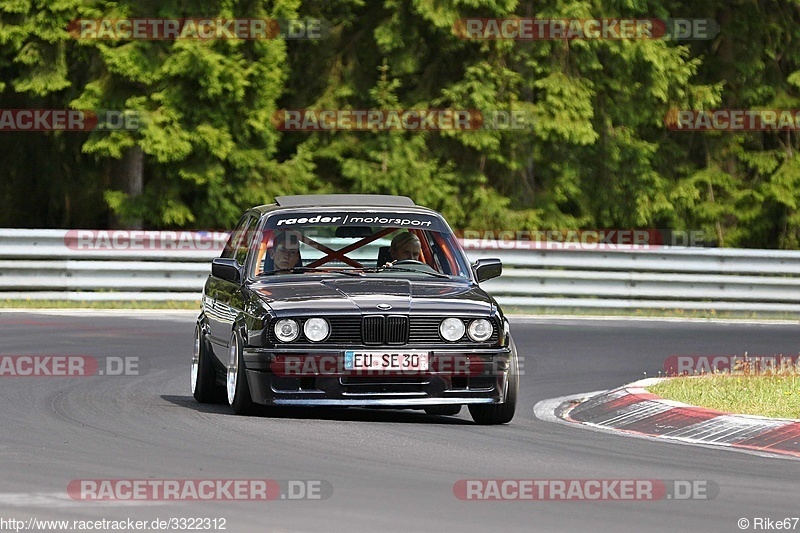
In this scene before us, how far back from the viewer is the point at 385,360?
1112 cm

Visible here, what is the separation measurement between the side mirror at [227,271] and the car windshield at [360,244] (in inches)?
4.4

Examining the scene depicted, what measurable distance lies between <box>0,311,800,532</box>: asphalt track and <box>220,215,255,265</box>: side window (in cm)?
114

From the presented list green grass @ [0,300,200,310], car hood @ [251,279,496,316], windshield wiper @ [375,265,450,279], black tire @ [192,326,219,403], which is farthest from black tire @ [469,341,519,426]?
green grass @ [0,300,200,310]

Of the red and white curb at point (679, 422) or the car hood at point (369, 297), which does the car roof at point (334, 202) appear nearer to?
the car hood at point (369, 297)

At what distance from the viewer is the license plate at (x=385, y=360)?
36.4 ft

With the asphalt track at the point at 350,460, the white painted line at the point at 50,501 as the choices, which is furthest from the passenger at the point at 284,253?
the white painted line at the point at 50,501

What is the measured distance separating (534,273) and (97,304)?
18.8ft

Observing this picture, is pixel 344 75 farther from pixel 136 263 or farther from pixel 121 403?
pixel 121 403

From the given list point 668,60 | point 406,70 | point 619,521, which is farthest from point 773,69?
point 619,521

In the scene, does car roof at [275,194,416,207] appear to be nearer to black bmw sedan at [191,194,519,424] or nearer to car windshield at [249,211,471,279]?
car windshield at [249,211,471,279]

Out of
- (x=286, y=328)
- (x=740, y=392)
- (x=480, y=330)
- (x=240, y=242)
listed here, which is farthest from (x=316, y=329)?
(x=740, y=392)

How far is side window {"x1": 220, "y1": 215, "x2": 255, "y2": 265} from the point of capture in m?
13.0

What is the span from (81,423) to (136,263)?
11254 millimetres

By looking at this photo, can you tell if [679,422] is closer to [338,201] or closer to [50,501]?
[338,201]
